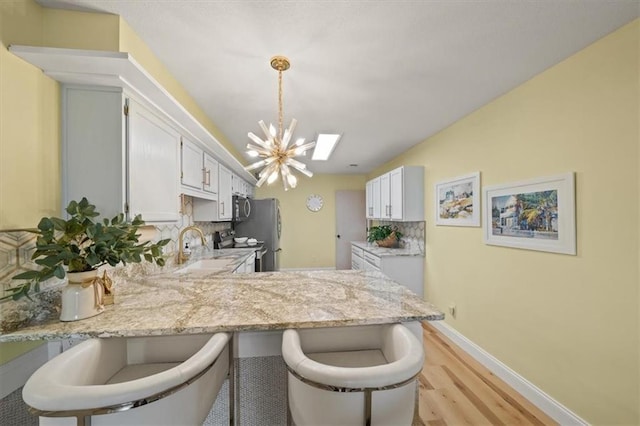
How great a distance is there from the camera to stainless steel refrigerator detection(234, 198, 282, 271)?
4.21 meters

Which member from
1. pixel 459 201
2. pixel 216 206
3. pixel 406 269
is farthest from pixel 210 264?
pixel 459 201

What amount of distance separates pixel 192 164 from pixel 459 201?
8.95ft

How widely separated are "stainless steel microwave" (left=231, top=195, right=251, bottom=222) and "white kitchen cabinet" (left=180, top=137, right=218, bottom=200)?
2.11 feet

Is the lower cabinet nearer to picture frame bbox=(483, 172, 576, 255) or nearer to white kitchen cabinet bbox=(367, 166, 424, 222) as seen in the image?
white kitchen cabinet bbox=(367, 166, 424, 222)

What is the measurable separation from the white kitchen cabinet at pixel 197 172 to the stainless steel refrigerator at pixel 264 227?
140 cm

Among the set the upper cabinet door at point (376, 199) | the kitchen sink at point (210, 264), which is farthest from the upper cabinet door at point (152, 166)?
the upper cabinet door at point (376, 199)

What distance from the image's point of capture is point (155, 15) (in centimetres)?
127

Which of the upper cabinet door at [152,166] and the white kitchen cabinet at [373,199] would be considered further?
the white kitchen cabinet at [373,199]

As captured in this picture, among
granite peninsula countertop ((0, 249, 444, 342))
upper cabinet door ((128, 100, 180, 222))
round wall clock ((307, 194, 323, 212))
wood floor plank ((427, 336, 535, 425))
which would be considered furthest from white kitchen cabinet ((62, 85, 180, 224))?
round wall clock ((307, 194, 323, 212))

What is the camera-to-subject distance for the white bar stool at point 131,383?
2.18 ft

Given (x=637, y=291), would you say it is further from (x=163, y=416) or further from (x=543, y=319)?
(x=163, y=416)

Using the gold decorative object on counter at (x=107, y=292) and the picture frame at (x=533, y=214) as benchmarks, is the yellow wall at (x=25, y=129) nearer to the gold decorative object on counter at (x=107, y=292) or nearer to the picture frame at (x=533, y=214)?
the gold decorative object on counter at (x=107, y=292)

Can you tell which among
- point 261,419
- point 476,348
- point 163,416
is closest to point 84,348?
point 163,416

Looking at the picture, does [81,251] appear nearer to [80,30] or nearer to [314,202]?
[80,30]
